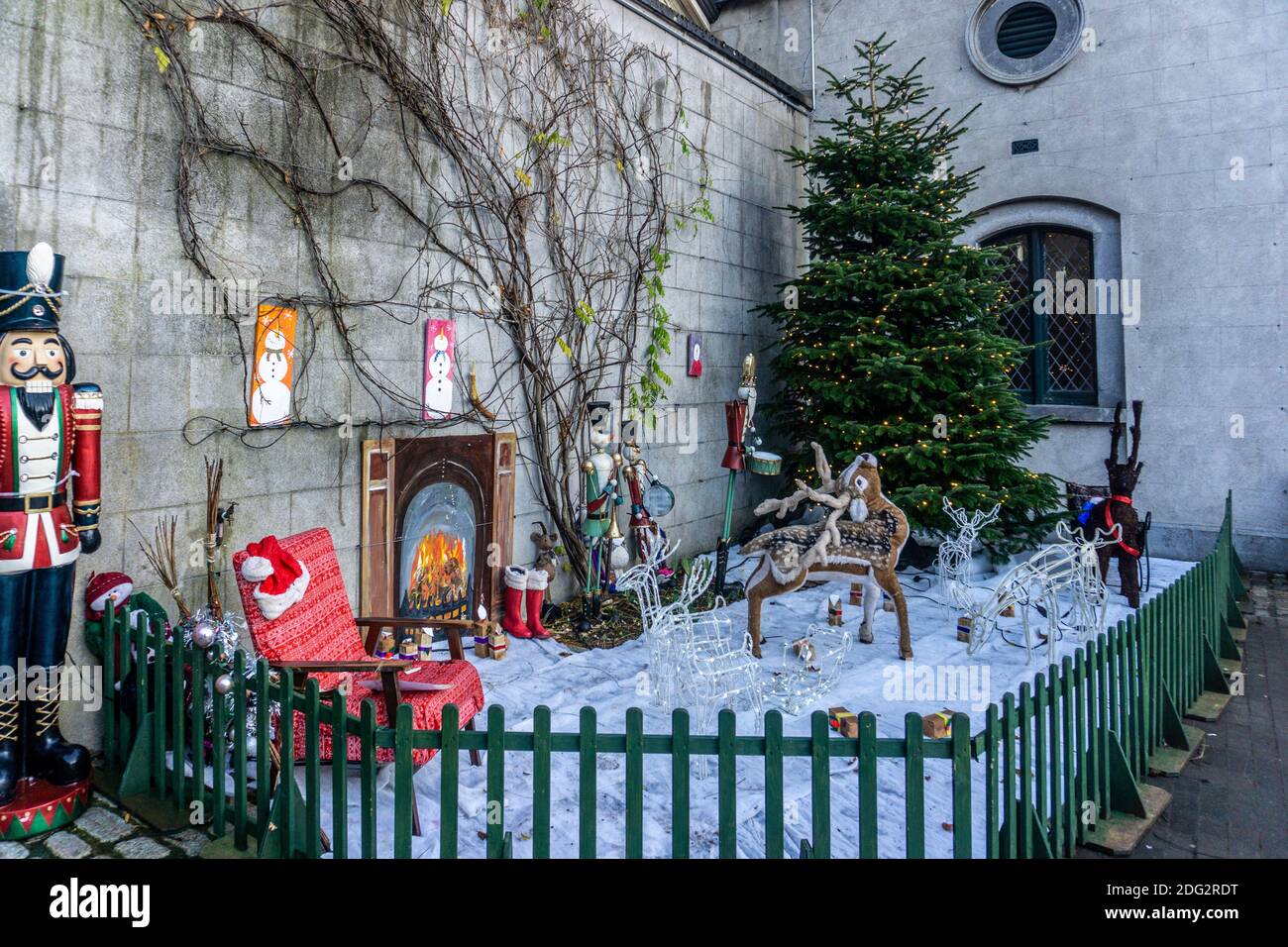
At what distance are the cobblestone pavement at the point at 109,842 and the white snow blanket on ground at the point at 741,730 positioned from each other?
605 millimetres

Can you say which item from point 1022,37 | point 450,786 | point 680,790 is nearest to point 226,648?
point 450,786

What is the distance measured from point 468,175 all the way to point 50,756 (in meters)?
4.91

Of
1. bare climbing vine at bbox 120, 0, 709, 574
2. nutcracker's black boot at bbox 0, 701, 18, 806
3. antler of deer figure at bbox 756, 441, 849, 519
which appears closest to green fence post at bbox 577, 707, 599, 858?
nutcracker's black boot at bbox 0, 701, 18, 806

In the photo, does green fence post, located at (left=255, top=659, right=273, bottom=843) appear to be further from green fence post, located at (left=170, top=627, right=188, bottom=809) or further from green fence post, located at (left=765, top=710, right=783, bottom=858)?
green fence post, located at (left=765, top=710, right=783, bottom=858)

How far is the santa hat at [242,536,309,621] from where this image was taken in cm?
414

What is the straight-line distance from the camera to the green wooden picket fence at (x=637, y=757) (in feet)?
9.83

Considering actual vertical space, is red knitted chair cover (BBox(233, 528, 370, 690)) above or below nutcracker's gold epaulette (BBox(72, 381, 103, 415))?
below

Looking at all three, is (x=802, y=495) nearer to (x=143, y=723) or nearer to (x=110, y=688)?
(x=143, y=723)

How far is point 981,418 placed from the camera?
874 cm

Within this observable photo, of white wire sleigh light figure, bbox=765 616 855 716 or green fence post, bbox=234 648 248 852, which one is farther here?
white wire sleigh light figure, bbox=765 616 855 716

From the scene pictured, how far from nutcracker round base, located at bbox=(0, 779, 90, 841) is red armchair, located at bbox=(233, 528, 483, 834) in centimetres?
96

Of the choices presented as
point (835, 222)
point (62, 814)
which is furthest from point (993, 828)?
point (835, 222)

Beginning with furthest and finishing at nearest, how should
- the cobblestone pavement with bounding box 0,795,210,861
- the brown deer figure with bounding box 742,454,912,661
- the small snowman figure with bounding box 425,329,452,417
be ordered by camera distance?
the small snowman figure with bounding box 425,329,452,417, the brown deer figure with bounding box 742,454,912,661, the cobblestone pavement with bounding box 0,795,210,861
